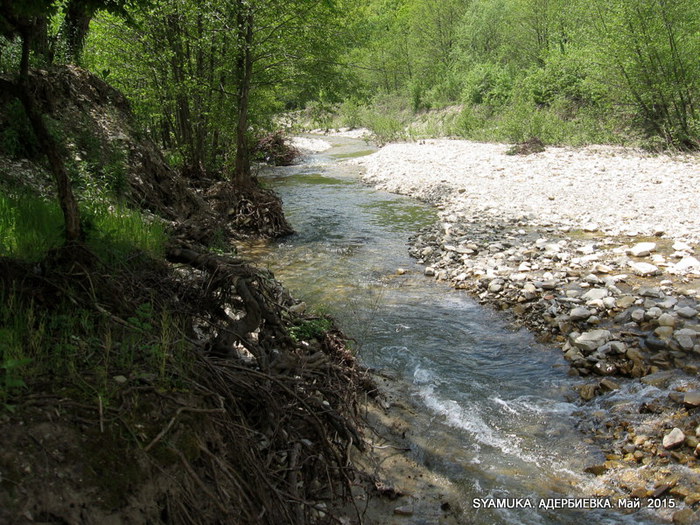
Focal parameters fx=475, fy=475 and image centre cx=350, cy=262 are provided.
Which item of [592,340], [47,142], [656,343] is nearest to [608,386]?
[592,340]

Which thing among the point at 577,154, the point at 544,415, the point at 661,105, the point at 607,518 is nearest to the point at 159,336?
the point at 607,518

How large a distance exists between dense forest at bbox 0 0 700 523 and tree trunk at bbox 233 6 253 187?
0.06m

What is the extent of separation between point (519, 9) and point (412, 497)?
40279 millimetres

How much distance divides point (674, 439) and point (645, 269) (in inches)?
186

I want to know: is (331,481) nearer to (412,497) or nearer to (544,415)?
(412,497)

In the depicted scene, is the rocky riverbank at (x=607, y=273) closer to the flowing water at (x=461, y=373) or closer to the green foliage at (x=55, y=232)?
the flowing water at (x=461, y=373)

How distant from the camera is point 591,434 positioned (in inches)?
192

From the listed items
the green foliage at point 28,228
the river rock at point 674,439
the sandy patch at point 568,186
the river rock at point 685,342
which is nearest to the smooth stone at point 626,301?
the river rock at point 685,342

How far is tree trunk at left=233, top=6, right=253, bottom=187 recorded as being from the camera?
38.2ft

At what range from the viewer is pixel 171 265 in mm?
4805

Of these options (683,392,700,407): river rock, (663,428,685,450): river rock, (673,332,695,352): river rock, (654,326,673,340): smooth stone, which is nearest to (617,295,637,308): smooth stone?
(654,326,673,340): smooth stone

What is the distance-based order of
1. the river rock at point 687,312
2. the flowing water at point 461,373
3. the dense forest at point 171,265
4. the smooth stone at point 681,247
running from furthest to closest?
1. the smooth stone at point 681,247
2. the river rock at point 687,312
3. the flowing water at point 461,373
4. the dense forest at point 171,265

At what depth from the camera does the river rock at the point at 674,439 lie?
14.5 feet

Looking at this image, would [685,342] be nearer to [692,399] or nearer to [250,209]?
[692,399]
